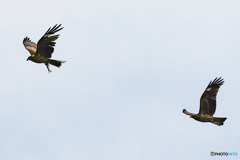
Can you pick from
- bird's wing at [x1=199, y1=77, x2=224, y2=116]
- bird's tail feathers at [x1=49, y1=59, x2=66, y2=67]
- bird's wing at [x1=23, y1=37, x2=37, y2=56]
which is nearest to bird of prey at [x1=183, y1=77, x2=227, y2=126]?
bird's wing at [x1=199, y1=77, x2=224, y2=116]

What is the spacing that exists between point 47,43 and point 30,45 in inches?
106

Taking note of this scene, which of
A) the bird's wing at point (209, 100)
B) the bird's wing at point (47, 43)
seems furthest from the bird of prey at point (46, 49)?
the bird's wing at point (209, 100)

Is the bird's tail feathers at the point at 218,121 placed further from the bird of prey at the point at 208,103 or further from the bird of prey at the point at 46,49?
the bird of prey at the point at 46,49

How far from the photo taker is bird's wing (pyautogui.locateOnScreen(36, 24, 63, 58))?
24.3 metres

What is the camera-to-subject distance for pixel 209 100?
22.5 meters

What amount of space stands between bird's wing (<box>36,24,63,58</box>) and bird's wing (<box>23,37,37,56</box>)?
1.44 metres

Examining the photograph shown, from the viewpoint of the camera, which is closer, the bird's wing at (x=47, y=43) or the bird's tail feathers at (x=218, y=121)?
the bird's tail feathers at (x=218, y=121)

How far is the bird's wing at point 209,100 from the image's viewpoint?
73.7ft

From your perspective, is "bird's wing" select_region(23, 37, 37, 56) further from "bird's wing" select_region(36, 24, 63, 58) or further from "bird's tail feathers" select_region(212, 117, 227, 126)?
"bird's tail feathers" select_region(212, 117, 227, 126)

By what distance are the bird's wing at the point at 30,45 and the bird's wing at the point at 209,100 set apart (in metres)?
7.25

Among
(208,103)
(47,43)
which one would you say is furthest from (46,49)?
(208,103)

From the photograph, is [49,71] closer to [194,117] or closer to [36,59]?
[36,59]

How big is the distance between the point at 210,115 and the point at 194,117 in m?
0.67

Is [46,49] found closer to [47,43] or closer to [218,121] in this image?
[47,43]
